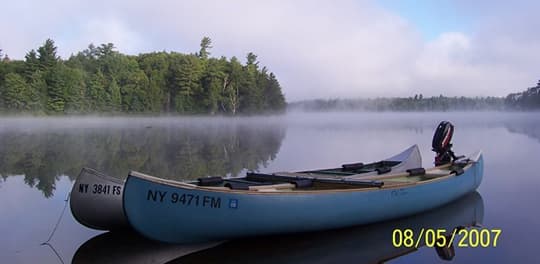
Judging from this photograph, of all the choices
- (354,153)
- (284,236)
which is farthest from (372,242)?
(354,153)

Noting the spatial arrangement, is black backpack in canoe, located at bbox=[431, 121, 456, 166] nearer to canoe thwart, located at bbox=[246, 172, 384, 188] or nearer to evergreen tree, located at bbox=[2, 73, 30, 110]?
canoe thwart, located at bbox=[246, 172, 384, 188]

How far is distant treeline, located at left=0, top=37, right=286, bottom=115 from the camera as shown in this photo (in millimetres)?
62062

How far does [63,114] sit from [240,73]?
3065 cm

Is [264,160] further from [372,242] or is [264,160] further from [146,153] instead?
[372,242]

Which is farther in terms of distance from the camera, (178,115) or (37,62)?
(178,115)

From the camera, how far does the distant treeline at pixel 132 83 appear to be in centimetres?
6206

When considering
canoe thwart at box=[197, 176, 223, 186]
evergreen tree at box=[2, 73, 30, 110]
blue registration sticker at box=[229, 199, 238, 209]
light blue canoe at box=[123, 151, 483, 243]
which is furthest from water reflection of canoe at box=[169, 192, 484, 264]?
evergreen tree at box=[2, 73, 30, 110]

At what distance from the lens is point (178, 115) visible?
7844 centimetres

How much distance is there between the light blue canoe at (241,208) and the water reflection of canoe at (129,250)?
29 centimetres

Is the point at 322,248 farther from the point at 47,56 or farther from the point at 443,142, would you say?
the point at 47,56
